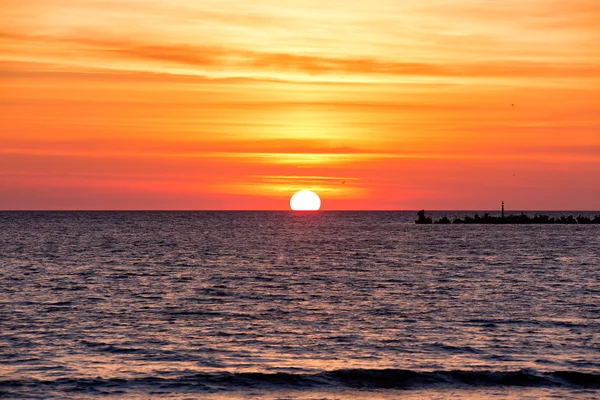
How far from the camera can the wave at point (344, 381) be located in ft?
94.7

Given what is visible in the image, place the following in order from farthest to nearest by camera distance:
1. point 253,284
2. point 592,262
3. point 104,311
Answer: point 592,262, point 253,284, point 104,311

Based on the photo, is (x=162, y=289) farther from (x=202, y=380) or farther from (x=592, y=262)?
(x=592, y=262)

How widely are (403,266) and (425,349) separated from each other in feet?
151

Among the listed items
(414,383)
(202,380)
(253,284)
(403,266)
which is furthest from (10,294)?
(403,266)

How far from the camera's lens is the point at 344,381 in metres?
29.8

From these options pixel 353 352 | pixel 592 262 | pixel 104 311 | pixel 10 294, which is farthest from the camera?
pixel 592 262

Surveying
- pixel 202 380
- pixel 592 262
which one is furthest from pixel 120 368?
pixel 592 262

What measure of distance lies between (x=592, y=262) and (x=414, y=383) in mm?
61062

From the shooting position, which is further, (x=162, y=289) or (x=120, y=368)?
(x=162, y=289)

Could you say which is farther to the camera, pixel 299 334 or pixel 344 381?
pixel 299 334

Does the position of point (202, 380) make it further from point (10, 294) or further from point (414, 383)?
point (10, 294)

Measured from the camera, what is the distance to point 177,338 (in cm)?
3741

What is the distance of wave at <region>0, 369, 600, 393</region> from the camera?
94.7 feet

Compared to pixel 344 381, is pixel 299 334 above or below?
above
